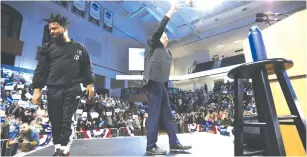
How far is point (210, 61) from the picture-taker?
10680 millimetres

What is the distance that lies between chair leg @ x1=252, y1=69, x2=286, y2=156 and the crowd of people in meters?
1.40

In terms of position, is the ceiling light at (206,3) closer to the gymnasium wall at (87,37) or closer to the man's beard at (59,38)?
the gymnasium wall at (87,37)

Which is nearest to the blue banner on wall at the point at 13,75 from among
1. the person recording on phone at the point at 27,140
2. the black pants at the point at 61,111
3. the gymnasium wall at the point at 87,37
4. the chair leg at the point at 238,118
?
the gymnasium wall at the point at 87,37

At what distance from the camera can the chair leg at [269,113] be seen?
55 centimetres

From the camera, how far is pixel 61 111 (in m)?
1.29

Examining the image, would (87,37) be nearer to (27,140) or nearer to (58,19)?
(27,140)

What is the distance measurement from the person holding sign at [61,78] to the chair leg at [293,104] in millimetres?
1165

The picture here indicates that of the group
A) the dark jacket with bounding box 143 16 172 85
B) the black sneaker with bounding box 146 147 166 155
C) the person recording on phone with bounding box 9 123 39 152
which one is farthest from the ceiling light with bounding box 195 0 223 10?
the black sneaker with bounding box 146 147 166 155

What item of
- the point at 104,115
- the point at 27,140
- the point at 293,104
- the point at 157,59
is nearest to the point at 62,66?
the point at 157,59

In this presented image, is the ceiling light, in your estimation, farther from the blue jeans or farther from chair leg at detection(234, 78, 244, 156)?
chair leg at detection(234, 78, 244, 156)

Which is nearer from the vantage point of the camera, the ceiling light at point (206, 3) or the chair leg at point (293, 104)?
the chair leg at point (293, 104)

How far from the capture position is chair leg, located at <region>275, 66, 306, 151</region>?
0.61m

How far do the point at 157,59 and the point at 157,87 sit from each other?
218 mm

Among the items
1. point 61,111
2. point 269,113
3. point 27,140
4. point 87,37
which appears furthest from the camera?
point 87,37
